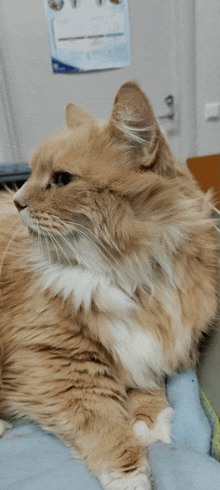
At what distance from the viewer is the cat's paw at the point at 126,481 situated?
791 mm

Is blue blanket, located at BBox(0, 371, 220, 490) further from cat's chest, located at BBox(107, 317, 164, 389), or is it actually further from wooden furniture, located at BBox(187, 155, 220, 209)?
wooden furniture, located at BBox(187, 155, 220, 209)

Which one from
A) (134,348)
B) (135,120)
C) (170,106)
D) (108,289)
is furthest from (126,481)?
(170,106)

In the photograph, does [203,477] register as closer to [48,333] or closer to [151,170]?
[48,333]

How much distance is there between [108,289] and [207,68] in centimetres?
178

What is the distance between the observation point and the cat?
807 mm

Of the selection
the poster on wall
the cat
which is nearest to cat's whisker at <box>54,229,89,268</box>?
the cat

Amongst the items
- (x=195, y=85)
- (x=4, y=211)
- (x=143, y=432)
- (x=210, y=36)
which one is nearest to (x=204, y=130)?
(x=195, y=85)

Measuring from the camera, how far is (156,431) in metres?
0.93

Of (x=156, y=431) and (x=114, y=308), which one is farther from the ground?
(x=114, y=308)

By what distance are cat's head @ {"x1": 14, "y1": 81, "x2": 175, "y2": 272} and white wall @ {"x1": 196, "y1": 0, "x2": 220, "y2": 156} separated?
1555 millimetres

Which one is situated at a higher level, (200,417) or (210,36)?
(210,36)

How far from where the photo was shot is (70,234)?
827mm

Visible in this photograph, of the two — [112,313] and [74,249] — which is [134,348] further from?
[74,249]

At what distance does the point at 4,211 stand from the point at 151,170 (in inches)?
25.5
